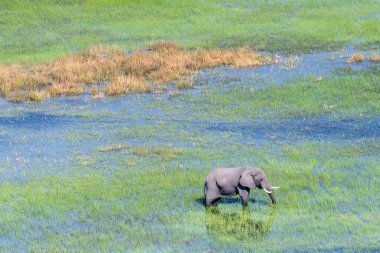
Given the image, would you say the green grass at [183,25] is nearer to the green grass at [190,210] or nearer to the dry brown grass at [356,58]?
the dry brown grass at [356,58]

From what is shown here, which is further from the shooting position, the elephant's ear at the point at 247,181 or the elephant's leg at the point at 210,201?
the elephant's leg at the point at 210,201

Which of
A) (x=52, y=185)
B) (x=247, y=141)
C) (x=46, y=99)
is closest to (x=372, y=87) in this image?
(x=247, y=141)

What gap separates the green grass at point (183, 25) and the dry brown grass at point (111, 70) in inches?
69.7

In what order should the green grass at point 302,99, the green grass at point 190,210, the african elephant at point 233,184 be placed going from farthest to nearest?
the green grass at point 302,99 < the african elephant at point 233,184 < the green grass at point 190,210

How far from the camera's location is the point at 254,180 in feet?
63.5

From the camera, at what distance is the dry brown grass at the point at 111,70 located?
30.9m

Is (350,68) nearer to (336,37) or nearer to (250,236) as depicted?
(336,37)

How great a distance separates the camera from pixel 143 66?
33.0 m

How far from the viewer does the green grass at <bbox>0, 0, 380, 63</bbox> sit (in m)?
37.2

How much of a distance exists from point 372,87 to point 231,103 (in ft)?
14.8

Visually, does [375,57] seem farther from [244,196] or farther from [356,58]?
[244,196]

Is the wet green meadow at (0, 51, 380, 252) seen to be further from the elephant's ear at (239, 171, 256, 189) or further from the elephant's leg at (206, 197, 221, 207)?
the elephant's ear at (239, 171, 256, 189)

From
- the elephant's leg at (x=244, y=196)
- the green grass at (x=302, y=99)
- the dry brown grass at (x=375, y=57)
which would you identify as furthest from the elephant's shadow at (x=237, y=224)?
the dry brown grass at (x=375, y=57)

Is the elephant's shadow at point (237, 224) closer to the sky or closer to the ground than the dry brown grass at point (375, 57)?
closer to the sky
